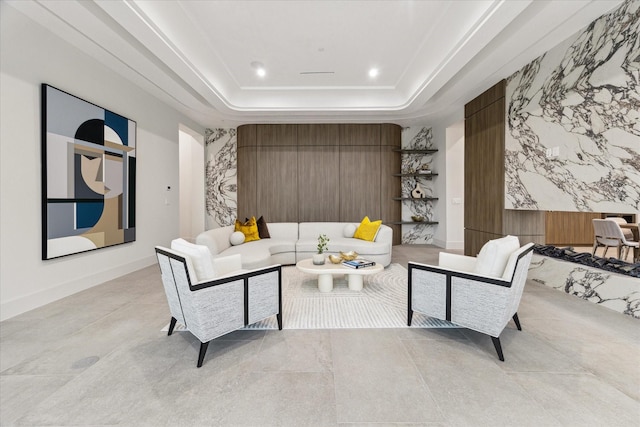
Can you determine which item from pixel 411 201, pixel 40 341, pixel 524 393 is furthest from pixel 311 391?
pixel 411 201

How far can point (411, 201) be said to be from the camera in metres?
6.64

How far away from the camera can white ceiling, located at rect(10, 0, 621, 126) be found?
2689mm

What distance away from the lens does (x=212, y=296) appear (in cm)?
189

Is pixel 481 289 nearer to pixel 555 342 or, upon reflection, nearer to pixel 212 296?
pixel 555 342

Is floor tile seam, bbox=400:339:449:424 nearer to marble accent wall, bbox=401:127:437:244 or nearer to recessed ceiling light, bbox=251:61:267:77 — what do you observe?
recessed ceiling light, bbox=251:61:267:77

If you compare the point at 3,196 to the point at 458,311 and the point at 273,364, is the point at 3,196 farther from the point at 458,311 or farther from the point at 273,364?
the point at 458,311

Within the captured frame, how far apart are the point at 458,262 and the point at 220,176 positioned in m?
5.91

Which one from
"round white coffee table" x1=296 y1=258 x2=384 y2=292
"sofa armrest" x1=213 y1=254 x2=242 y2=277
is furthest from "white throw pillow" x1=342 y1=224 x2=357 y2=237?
"sofa armrest" x1=213 y1=254 x2=242 y2=277

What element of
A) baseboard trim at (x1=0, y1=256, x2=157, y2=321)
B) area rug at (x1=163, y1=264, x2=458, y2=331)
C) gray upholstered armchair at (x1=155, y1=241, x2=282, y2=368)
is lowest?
area rug at (x1=163, y1=264, x2=458, y2=331)

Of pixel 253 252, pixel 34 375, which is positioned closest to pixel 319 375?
pixel 34 375

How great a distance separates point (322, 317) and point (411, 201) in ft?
15.9

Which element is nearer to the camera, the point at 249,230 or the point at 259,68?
the point at 259,68

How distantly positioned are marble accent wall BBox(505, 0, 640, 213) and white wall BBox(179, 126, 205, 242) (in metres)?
6.54

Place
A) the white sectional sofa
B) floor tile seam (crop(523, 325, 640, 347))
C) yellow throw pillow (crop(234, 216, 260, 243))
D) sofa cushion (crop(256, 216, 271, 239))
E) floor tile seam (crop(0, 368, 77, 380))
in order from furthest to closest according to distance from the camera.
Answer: sofa cushion (crop(256, 216, 271, 239)), yellow throw pillow (crop(234, 216, 260, 243)), the white sectional sofa, floor tile seam (crop(523, 325, 640, 347)), floor tile seam (crop(0, 368, 77, 380))
